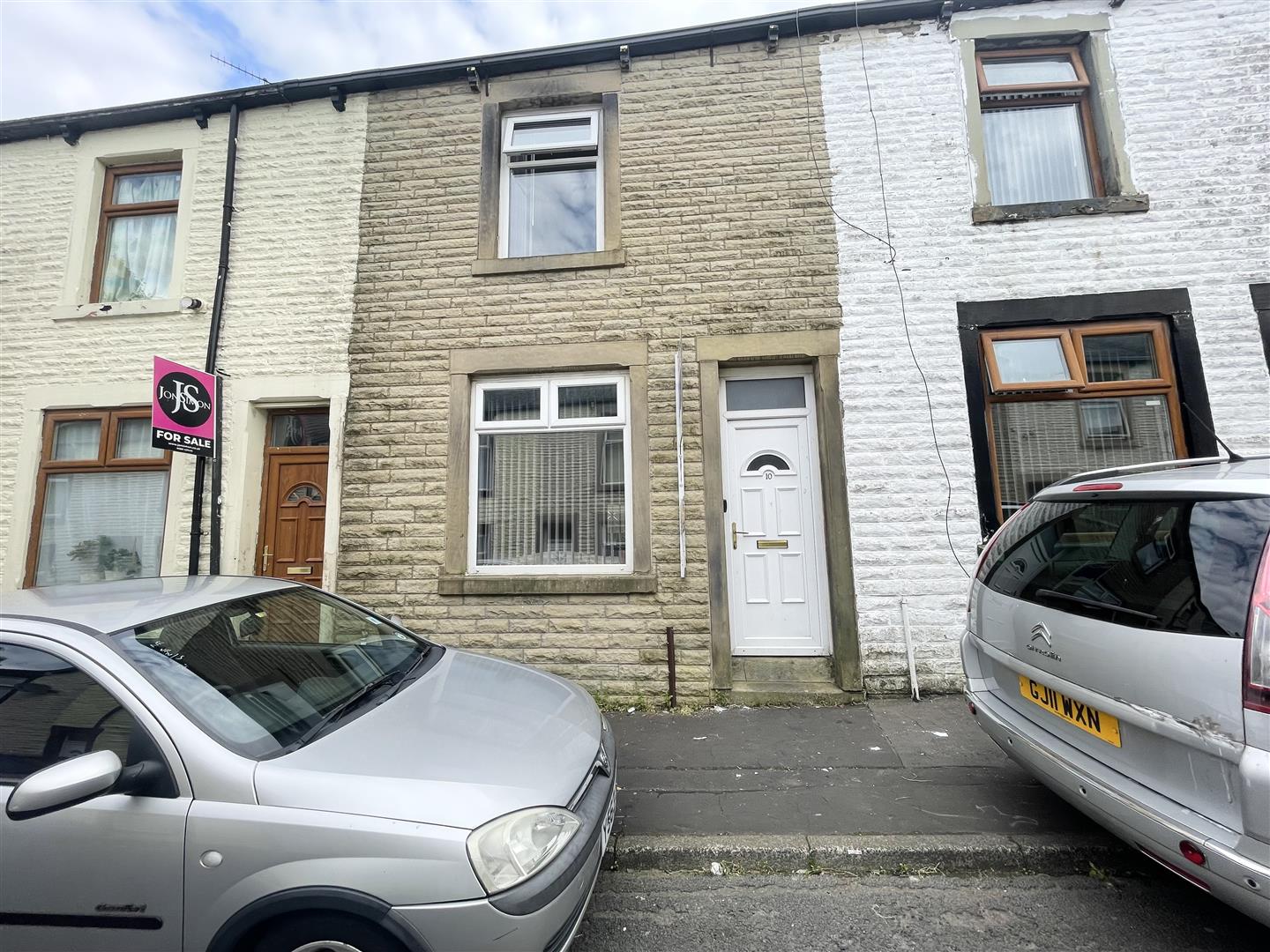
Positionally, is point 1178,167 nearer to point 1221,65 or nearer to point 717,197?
point 1221,65

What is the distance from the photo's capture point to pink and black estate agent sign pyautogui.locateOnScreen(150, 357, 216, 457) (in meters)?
4.92

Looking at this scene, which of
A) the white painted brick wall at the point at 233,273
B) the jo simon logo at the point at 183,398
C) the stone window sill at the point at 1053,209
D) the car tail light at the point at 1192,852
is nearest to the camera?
the car tail light at the point at 1192,852

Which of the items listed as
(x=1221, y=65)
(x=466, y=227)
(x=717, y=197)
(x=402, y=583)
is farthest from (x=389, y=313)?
(x=1221, y=65)

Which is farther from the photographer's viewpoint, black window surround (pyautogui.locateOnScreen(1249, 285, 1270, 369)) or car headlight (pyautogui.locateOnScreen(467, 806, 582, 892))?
black window surround (pyautogui.locateOnScreen(1249, 285, 1270, 369))

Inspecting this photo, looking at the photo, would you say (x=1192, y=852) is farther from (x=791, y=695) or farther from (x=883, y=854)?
(x=791, y=695)

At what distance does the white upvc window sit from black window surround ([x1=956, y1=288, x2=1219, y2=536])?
3.71 metres

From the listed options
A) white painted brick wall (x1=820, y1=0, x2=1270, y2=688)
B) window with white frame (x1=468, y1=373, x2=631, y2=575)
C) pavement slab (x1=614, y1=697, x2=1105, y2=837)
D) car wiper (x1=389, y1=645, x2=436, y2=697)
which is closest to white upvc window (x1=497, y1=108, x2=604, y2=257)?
window with white frame (x1=468, y1=373, x2=631, y2=575)

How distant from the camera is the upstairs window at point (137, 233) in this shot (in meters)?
6.52

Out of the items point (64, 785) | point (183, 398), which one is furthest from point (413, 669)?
point (183, 398)

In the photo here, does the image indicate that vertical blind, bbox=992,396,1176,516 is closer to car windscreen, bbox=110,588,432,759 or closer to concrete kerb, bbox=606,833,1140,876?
concrete kerb, bbox=606,833,1140,876

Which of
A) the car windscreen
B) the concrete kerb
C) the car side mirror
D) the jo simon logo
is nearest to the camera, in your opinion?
the car side mirror

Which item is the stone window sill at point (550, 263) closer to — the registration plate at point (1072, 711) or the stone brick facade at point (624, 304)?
the stone brick facade at point (624, 304)

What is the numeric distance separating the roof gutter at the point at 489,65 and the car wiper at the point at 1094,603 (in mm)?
5668

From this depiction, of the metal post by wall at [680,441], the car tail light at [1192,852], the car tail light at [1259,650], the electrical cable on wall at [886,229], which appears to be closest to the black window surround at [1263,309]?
the electrical cable on wall at [886,229]
